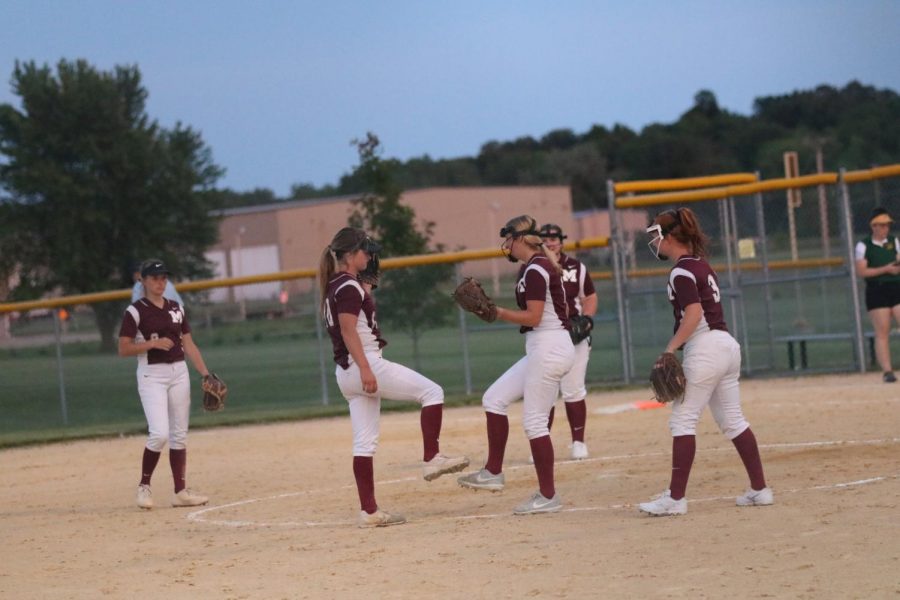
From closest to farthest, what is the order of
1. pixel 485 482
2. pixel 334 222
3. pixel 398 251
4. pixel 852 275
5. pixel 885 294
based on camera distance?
pixel 485 482 < pixel 885 294 < pixel 852 275 < pixel 398 251 < pixel 334 222

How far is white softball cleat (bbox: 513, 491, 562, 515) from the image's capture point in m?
8.84

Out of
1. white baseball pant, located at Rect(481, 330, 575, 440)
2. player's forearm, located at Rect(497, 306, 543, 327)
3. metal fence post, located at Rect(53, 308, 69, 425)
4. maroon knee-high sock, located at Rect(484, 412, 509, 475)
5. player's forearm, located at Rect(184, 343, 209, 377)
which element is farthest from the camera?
metal fence post, located at Rect(53, 308, 69, 425)

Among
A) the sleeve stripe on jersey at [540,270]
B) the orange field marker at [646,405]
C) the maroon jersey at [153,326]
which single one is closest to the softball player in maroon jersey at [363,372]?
the sleeve stripe on jersey at [540,270]

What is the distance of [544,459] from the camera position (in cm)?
871

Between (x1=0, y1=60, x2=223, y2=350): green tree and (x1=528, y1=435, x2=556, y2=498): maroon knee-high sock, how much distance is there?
41.0m

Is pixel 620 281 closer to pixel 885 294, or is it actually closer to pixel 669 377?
pixel 885 294

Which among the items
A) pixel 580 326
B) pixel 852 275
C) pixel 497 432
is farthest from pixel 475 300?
pixel 852 275

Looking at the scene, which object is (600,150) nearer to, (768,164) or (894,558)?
(768,164)

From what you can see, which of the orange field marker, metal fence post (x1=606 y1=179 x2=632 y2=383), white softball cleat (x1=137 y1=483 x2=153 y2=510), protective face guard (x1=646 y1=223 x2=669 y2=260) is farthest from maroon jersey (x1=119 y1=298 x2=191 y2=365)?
metal fence post (x1=606 y1=179 x2=632 y2=383)

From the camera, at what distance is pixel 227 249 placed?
59688 millimetres

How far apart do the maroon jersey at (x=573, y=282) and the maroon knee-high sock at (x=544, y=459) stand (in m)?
3.20

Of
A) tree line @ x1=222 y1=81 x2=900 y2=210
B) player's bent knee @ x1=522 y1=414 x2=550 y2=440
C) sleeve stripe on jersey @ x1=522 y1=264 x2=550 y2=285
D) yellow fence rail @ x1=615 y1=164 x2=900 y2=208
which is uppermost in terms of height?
tree line @ x1=222 y1=81 x2=900 y2=210

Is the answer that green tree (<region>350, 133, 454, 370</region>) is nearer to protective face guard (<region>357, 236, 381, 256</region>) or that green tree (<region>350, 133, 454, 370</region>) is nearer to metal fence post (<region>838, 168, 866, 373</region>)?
metal fence post (<region>838, 168, 866, 373</region>)

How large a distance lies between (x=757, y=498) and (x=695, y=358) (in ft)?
3.19
